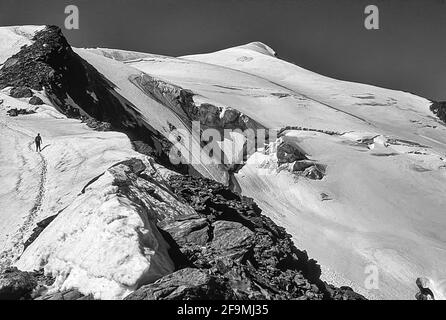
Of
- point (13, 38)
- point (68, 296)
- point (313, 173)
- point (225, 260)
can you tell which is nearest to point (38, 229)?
point (68, 296)

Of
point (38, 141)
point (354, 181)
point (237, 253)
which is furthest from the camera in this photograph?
point (354, 181)

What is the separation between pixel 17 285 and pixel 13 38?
40.3 m

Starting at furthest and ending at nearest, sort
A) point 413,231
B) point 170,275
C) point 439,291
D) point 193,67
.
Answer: point 193,67, point 413,231, point 439,291, point 170,275

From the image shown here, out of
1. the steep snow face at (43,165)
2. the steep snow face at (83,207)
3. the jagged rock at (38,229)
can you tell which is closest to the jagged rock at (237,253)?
the steep snow face at (83,207)

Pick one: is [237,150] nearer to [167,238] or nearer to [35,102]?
[35,102]

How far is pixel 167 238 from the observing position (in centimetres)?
1582

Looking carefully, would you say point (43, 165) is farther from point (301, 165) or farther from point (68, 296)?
point (301, 165)

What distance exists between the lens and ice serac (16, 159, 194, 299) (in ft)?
40.8

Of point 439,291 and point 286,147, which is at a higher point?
point 286,147

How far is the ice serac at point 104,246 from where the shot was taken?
12.4 metres

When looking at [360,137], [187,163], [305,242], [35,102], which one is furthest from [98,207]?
[360,137]

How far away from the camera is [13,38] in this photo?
47719mm

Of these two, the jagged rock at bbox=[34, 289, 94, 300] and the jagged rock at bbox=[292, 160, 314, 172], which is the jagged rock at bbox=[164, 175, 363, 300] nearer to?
the jagged rock at bbox=[34, 289, 94, 300]

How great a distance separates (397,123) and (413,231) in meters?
37.7
